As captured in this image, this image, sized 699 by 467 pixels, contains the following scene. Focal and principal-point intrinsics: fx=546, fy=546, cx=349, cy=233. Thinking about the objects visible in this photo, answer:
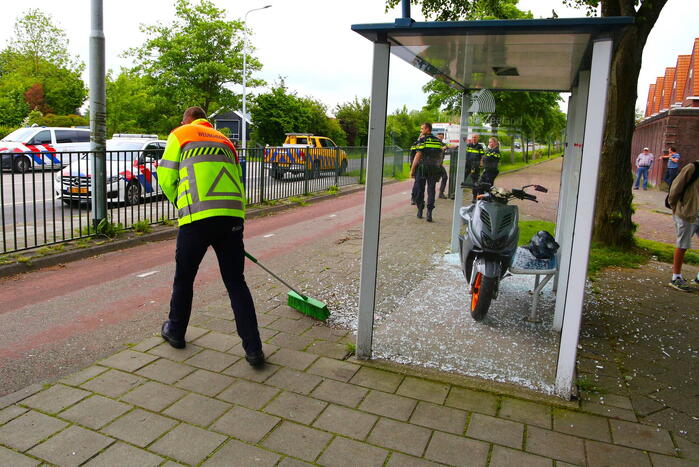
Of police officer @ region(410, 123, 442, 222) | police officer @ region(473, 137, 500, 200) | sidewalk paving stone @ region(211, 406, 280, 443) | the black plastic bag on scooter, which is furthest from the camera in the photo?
police officer @ region(410, 123, 442, 222)

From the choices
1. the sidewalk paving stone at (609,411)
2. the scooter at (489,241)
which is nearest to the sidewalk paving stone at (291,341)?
the scooter at (489,241)

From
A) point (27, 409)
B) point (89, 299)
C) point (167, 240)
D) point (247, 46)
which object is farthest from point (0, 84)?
point (27, 409)

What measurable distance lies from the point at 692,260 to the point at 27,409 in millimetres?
9202

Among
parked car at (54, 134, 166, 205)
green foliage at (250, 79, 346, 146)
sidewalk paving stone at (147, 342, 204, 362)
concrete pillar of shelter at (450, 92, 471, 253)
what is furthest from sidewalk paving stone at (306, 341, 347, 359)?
green foliage at (250, 79, 346, 146)

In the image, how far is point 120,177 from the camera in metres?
9.30

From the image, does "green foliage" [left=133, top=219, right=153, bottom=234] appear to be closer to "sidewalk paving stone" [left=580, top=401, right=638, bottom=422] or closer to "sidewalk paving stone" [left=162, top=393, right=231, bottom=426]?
"sidewalk paving stone" [left=162, top=393, right=231, bottom=426]

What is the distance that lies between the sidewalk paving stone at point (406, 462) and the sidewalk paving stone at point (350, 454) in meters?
0.05

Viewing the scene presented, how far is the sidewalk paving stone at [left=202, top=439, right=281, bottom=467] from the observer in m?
2.80

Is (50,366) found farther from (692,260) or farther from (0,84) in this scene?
(0,84)

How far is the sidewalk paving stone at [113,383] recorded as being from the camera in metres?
3.52

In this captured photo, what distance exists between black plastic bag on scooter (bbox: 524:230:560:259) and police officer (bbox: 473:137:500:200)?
27.5 inches

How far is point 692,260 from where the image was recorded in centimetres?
871

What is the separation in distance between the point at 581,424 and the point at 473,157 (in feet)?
12.4

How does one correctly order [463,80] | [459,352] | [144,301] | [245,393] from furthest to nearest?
1. [463,80]
2. [144,301]
3. [459,352]
4. [245,393]
